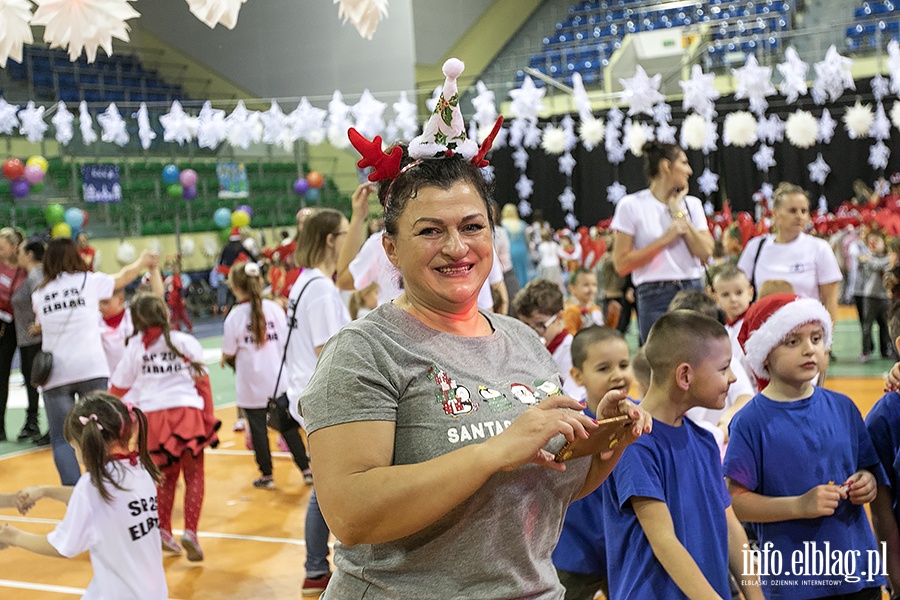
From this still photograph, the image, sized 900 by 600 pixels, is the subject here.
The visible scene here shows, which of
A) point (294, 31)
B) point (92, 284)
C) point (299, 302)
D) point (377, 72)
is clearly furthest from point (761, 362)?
point (377, 72)

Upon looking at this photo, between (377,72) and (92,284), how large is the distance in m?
12.4

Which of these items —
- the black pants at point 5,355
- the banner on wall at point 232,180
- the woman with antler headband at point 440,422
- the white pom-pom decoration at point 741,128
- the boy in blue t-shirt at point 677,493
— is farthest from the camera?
the banner on wall at point 232,180

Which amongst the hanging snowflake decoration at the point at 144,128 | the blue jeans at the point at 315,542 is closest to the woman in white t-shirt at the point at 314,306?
the blue jeans at the point at 315,542

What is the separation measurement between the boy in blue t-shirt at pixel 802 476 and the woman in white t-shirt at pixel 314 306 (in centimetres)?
218

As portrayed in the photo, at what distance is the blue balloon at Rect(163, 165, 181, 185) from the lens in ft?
60.7

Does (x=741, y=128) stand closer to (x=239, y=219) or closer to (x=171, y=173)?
(x=239, y=219)

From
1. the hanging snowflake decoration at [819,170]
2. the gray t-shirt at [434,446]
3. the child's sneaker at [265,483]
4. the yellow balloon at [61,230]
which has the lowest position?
the child's sneaker at [265,483]

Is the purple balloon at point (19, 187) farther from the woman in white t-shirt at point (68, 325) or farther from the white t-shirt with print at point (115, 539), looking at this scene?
the white t-shirt with print at point (115, 539)

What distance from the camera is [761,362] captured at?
112 inches

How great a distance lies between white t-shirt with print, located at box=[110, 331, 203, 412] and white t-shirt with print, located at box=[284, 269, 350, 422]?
80cm

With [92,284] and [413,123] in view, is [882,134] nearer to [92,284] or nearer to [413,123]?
[413,123]

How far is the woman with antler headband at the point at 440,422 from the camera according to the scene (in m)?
1.42

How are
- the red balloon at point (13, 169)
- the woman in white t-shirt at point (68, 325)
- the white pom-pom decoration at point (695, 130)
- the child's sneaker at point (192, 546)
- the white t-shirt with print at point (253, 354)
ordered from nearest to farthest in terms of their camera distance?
the child's sneaker at point (192, 546) → the woman in white t-shirt at point (68, 325) → the white t-shirt with print at point (253, 354) → the white pom-pom decoration at point (695, 130) → the red balloon at point (13, 169)

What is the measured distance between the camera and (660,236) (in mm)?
5008
